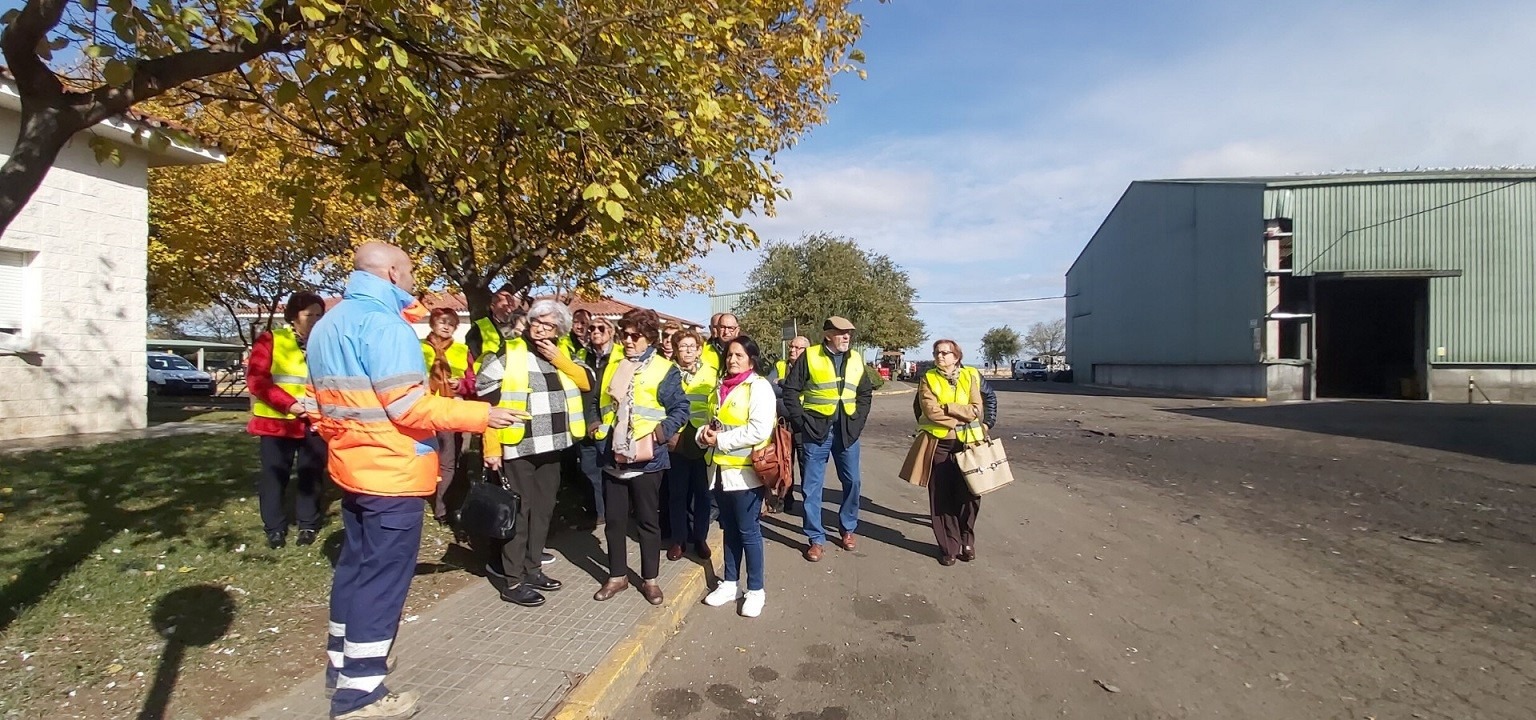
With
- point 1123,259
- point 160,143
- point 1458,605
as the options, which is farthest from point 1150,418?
point 1123,259

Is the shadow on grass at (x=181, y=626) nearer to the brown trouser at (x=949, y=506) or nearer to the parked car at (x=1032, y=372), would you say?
the brown trouser at (x=949, y=506)

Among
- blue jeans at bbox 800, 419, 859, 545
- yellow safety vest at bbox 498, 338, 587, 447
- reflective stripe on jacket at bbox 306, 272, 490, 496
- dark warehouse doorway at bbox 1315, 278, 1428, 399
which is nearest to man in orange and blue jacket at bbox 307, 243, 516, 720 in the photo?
reflective stripe on jacket at bbox 306, 272, 490, 496

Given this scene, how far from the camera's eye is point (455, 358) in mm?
6285

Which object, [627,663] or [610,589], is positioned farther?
[610,589]

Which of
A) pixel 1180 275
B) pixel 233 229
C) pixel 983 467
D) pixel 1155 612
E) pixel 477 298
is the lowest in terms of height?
pixel 1155 612

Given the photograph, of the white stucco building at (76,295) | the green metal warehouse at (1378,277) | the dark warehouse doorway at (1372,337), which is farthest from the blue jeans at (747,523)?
the dark warehouse doorway at (1372,337)

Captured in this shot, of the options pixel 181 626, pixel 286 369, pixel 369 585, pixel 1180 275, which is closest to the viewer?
pixel 369 585

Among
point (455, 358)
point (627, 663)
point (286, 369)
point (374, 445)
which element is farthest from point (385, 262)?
point (455, 358)

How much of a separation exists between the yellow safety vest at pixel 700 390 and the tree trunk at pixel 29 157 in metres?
3.56

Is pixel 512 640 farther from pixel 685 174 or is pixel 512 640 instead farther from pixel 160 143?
pixel 685 174

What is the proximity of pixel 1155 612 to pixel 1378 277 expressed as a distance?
28558 mm

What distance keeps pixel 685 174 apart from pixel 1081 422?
1504 cm

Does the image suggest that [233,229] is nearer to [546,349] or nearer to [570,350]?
[570,350]

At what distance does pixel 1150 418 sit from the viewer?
65.2 ft
